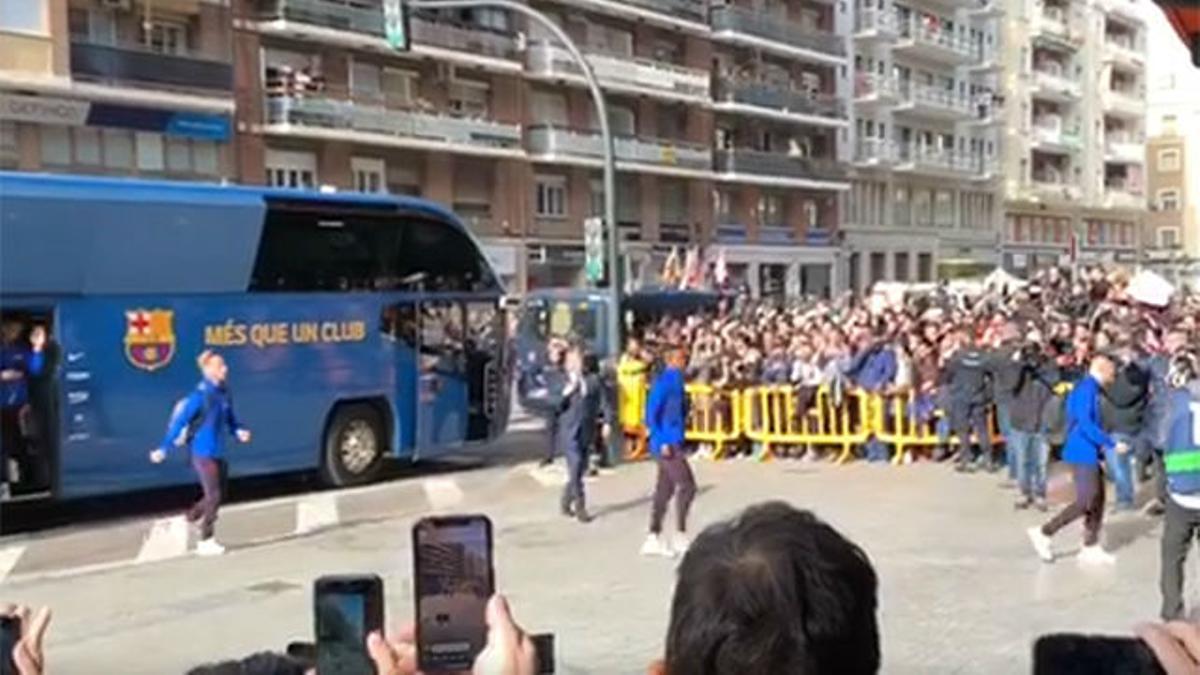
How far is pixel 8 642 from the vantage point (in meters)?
2.41

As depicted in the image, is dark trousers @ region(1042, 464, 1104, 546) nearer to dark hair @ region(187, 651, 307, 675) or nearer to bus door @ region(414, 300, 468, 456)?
bus door @ region(414, 300, 468, 456)

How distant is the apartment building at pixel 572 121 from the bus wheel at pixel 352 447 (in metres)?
14.5

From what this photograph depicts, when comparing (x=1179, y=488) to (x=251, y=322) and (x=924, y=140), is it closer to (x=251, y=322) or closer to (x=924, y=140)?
(x=251, y=322)

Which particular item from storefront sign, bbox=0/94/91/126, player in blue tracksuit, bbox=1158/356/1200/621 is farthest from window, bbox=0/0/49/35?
player in blue tracksuit, bbox=1158/356/1200/621

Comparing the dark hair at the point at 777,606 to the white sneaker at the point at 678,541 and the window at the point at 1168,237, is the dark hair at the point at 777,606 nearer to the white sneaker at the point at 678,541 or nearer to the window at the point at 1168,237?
the white sneaker at the point at 678,541

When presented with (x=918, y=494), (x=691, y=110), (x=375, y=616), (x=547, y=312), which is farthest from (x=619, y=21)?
(x=375, y=616)

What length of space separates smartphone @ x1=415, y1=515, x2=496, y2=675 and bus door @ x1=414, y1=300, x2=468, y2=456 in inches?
677

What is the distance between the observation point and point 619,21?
170 ft

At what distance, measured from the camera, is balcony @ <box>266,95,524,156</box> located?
3909 centimetres

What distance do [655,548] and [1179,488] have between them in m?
4.99

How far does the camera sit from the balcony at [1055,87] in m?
78.3

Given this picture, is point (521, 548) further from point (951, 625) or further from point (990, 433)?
point (990, 433)

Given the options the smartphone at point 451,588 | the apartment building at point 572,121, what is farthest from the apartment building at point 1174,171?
the smartphone at point 451,588

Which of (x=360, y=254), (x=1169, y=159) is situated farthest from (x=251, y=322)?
(x=1169, y=159)
